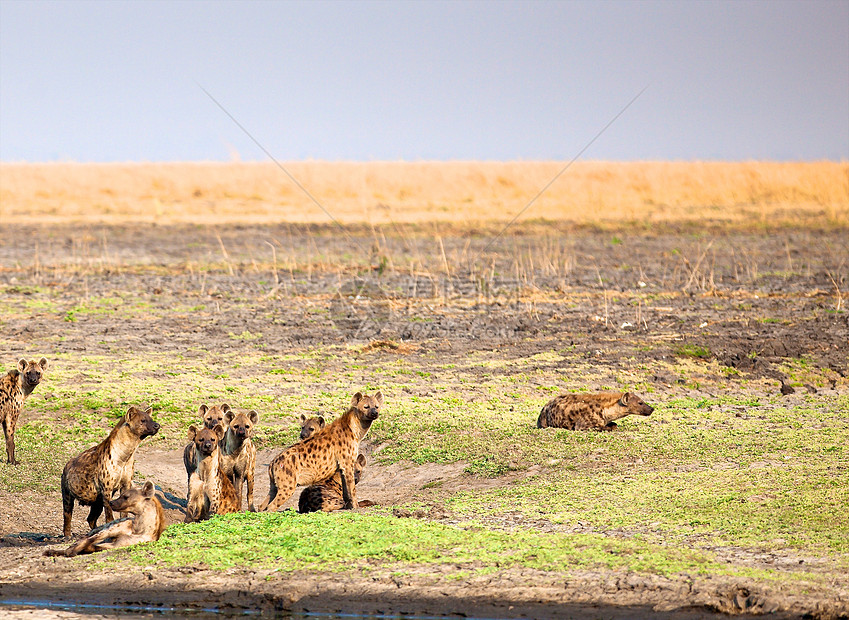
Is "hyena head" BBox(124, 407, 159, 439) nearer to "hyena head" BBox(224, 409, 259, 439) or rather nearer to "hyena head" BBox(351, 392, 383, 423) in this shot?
"hyena head" BBox(224, 409, 259, 439)

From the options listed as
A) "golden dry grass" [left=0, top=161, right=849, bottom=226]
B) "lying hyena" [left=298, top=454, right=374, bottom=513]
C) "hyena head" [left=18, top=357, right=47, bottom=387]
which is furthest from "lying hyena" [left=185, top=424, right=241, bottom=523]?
"golden dry grass" [left=0, top=161, right=849, bottom=226]

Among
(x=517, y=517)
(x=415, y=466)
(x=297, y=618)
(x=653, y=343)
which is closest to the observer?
(x=297, y=618)

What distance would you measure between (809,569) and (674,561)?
672mm

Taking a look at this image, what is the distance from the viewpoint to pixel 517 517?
6.93 m

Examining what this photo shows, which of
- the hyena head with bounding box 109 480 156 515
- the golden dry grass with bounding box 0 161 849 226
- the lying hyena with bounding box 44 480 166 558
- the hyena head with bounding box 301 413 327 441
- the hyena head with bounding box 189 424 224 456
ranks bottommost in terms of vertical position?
the lying hyena with bounding box 44 480 166 558

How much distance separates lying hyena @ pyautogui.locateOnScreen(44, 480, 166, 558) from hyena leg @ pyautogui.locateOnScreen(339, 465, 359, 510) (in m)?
1.33

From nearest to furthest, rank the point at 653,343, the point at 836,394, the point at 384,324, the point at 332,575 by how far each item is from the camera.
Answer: the point at 332,575 < the point at 836,394 < the point at 653,343 < the point at 384,324

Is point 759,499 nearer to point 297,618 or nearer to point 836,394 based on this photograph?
point 297,618

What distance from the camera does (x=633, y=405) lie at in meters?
9.58

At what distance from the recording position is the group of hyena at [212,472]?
259 inches

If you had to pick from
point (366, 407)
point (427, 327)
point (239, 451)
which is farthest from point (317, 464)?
point (427, 327)

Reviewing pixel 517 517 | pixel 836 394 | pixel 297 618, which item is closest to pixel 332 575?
pixel 297 618

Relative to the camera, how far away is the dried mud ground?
5.68m

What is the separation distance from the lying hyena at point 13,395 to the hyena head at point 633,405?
4742 mm
